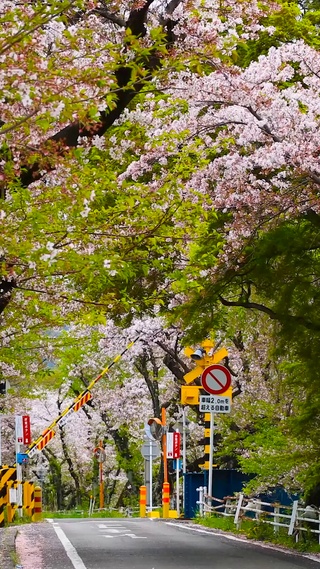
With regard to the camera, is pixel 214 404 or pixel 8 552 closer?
pixel 8 552

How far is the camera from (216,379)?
18.6 meters

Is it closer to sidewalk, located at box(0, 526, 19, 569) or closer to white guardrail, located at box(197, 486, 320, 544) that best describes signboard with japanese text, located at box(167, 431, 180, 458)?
white guardrail, located at box(197, 486, 320, 544)

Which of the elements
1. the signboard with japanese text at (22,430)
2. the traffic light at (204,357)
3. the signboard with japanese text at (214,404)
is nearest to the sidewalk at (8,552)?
the signboard with japanese text at (214,404)

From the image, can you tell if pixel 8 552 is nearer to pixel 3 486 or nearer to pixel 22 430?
pixel 3 486

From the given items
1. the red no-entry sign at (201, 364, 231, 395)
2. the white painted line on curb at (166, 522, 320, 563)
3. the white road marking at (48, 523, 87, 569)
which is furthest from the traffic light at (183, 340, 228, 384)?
the white road marking at (48, 523, 87, 569)

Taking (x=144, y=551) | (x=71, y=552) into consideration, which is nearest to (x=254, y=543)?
(x=144, y=551)

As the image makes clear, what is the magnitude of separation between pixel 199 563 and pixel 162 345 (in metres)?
19.2

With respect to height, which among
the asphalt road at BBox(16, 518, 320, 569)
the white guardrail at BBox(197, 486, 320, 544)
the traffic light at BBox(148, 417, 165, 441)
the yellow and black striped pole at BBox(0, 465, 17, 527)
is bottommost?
the asphalt road at BBox(16, 518, 320, 569)

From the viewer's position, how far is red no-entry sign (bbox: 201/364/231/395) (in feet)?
60.7

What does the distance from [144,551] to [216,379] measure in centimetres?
525

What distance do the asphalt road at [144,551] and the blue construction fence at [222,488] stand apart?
4.39m

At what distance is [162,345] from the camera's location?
102 feet

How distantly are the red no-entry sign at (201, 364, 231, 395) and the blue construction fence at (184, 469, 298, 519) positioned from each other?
12.7 feet

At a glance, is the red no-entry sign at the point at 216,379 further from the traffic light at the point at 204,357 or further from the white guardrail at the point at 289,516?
the traffic light at the point at 204,357
